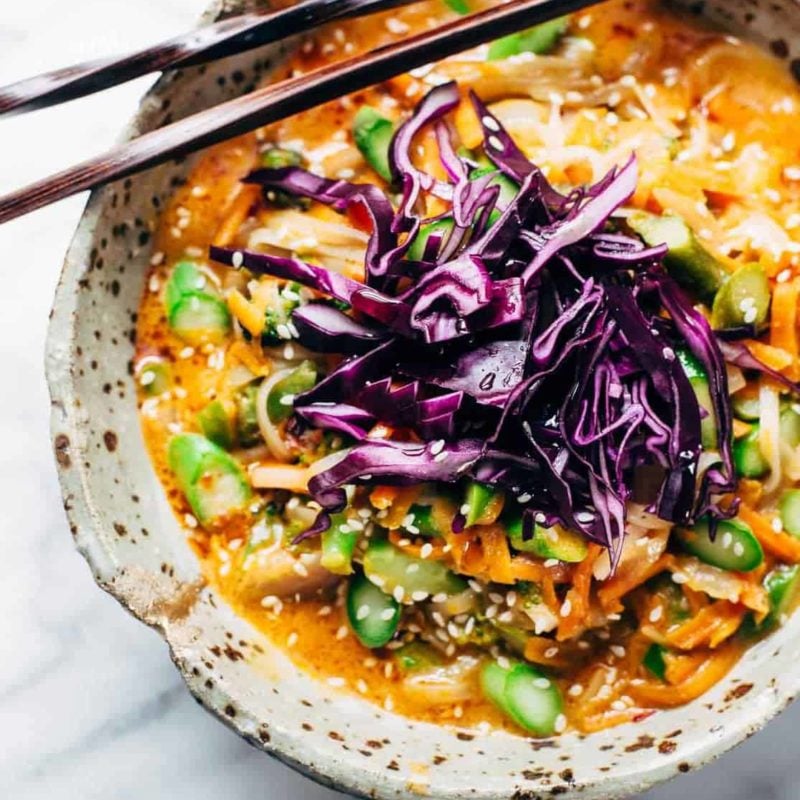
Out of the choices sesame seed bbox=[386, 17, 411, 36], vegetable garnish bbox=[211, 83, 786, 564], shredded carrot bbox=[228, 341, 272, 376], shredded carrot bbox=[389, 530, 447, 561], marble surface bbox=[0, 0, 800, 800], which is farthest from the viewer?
marble surface bbox=[0, 0, 800, 800]

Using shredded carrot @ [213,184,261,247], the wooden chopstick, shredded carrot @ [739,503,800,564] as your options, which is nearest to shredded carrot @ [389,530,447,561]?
shredded carrot @ [739,503,800,564]

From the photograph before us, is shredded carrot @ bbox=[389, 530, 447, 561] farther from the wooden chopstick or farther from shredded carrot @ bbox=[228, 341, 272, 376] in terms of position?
the wooden chopstick

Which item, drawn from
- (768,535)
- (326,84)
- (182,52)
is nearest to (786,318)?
(768,535)

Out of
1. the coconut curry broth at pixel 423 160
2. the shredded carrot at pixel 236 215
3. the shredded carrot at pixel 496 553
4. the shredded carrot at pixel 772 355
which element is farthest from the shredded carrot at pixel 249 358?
the shredded carrot at pixel 772 355

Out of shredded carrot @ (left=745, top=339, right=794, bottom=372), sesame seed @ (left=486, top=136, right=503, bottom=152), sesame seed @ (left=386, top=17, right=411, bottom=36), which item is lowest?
shredded carrot @ (left=745, top=339, right=794, bottom=372)

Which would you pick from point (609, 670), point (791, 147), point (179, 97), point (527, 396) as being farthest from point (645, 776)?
point (179, 97)

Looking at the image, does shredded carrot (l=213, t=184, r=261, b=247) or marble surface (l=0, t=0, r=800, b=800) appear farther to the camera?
marble surface (l=0, t=0, r=800, b=800)

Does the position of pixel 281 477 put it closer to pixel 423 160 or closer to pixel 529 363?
pixel 529 363

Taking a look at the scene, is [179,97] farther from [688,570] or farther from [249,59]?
[688,570]

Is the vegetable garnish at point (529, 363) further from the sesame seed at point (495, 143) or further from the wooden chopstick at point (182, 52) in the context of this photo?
the wooden chopstick at point (182, 52)

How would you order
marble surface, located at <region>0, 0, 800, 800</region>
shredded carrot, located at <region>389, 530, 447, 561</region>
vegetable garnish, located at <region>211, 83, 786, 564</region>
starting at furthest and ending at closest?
1. marble surface, located at <region>0, 0, 800, 800</region>
2. shredded carrot, located at <region>389, 530, 447, 561</region>
3. vegetable garnish, located at <region>211, 83, 786, 564</region>
